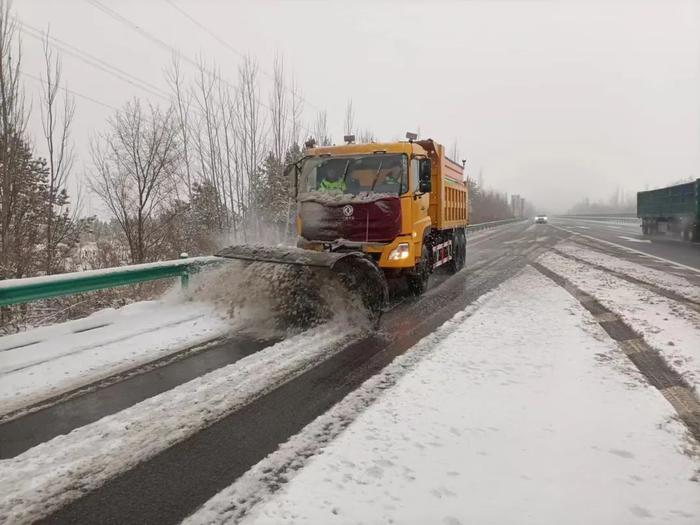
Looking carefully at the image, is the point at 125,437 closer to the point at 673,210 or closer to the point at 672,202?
the point at 673,210

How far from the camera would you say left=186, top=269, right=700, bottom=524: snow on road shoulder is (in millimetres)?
2418

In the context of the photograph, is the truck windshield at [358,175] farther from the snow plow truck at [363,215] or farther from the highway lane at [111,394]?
the highway lane at [111,394]

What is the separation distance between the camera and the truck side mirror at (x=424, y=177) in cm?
800

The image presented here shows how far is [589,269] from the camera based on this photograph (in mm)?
12977

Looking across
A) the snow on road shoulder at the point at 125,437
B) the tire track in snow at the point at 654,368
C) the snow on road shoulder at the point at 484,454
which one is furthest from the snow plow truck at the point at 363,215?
the tire track in snow at the point at 654,368

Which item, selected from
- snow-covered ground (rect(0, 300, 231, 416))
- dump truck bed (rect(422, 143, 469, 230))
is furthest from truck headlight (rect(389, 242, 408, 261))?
snow-covered ground (rect(0, 300, 231, 416))

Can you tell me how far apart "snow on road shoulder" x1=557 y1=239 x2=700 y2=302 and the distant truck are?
9762 mm

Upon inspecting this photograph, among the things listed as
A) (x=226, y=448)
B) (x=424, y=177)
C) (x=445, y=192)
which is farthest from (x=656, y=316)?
(x=226, y=448)

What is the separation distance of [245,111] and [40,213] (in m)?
10.5

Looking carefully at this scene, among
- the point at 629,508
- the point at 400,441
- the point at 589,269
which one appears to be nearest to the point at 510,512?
the point at 629,508

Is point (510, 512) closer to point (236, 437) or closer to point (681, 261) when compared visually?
point (236, 437)

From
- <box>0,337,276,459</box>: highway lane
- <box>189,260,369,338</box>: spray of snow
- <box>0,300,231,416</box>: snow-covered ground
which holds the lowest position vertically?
<box>0,337,276,459</box>: highway lane

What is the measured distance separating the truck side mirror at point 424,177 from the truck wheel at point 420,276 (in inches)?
49.0

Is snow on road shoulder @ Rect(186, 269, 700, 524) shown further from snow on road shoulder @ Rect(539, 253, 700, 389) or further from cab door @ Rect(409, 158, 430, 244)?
cab door @ Rect(409, 158, 430, 244)
